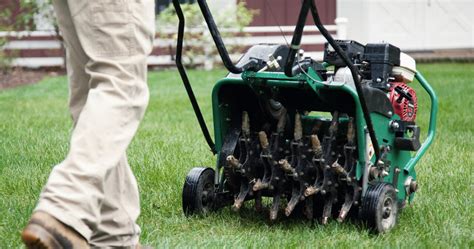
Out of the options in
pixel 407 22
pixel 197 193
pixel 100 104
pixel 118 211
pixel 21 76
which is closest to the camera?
pixel 100 104

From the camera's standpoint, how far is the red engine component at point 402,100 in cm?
438

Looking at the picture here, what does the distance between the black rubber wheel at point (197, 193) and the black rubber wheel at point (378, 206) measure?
76 centimetres

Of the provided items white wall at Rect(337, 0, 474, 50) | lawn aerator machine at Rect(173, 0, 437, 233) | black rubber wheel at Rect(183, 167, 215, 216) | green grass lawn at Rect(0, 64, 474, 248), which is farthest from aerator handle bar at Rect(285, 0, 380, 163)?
white wall at Rect(337, 0, 474, 50)

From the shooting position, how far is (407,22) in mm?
20406

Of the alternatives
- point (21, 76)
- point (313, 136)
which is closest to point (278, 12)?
point (21, 76)

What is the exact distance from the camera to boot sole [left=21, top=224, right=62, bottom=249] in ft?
8.21

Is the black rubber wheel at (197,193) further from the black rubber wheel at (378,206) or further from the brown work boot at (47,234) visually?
the brown work boot at (47,234)

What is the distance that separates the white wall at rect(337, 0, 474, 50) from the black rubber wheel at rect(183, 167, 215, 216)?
16.2 m

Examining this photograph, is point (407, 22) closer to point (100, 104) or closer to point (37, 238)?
point (100, 104)

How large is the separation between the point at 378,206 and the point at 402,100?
2.21 ft

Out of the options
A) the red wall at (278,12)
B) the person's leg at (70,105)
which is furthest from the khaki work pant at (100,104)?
the red wall at (278,12)

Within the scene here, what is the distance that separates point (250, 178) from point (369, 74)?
2.39ft

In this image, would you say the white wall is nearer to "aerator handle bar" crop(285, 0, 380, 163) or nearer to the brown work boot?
"aerator handle bar" crop(285, 0, 380, 163)

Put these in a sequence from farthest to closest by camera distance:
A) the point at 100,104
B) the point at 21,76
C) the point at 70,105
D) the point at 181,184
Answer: the point at 21,76 → the point at 181,184 → the point at 70,105 → the point at 100,104
